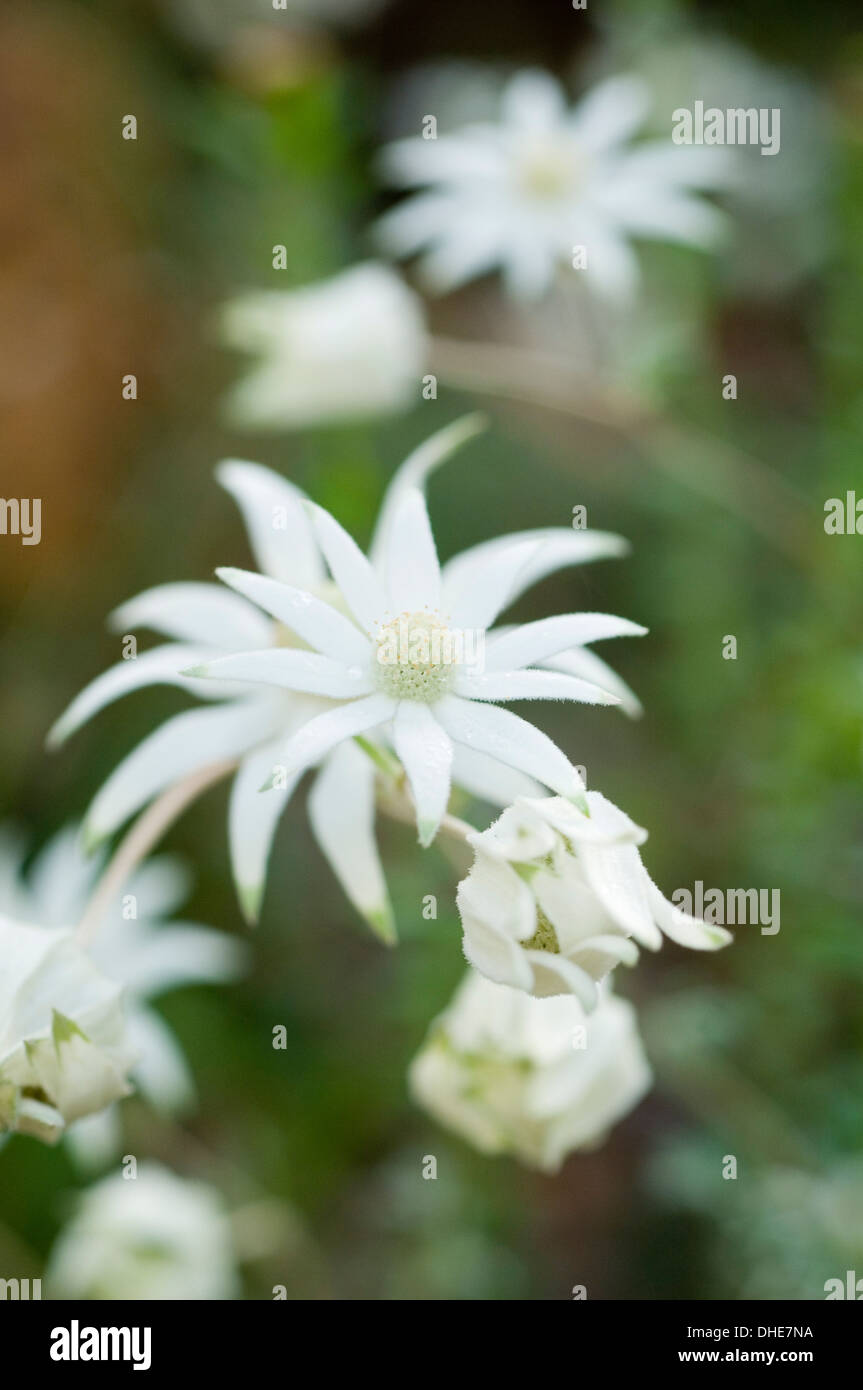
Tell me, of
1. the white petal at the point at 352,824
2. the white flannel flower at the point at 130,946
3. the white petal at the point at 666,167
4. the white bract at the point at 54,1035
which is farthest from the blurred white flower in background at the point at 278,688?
the white petal at the point at 666,167

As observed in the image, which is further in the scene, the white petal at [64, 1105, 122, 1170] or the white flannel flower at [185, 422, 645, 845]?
the white petal at [64, 1105, 122, 1170]

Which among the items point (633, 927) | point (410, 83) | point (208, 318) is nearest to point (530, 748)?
point (633, 927)

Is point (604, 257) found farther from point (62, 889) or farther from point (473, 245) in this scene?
point (62, 889)

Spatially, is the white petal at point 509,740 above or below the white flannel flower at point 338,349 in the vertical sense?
below

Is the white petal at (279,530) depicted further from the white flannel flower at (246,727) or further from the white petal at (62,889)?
the white petal at (62,889)

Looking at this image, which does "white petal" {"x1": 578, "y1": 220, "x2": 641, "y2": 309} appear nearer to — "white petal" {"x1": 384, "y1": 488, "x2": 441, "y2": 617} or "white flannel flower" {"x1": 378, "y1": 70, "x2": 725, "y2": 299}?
"white flannel flower" {"x1": 378, "y1": 70, "x2": 725, "y2": 299}

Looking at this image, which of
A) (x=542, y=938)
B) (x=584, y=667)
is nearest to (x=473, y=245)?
(x=584, y=667)

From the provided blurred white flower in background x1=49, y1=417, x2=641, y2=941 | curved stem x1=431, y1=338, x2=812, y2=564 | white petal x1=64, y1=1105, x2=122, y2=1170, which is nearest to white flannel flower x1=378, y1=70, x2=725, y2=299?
curved stem x1=431, y1=338, x2=812, y2=564
